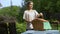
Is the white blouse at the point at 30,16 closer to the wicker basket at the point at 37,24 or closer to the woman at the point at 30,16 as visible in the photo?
the woman at the point at 30,16

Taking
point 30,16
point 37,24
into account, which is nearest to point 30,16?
point 30,16

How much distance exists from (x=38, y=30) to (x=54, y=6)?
13457mm

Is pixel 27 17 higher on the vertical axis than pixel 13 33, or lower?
higher

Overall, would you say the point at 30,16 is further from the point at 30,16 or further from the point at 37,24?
the point at 37,24

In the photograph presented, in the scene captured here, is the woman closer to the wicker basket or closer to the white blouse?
the white blouse

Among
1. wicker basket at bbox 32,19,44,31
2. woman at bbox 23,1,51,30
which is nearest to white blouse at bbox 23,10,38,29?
woman at bbox 23,1,51,30

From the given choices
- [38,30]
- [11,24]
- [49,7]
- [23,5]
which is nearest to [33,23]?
[38,30]

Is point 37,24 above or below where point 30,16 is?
below

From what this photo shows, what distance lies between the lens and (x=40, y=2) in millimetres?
17000

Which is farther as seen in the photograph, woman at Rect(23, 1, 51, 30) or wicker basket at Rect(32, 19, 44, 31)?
woman at Rect(23, 1, 51, 30)

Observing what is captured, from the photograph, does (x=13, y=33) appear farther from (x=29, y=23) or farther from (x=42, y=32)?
(x=42, y=32)

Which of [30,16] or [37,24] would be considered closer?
[37,24]

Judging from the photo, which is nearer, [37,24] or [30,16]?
[37,24]

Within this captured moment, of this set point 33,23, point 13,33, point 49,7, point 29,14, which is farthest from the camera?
point 49,7
